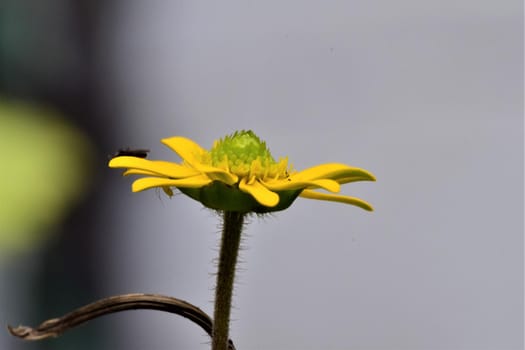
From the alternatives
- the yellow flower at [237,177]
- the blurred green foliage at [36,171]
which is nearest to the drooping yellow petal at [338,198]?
the yellow flower at [237,177]

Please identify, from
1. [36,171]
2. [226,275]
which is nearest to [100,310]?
[226,275]

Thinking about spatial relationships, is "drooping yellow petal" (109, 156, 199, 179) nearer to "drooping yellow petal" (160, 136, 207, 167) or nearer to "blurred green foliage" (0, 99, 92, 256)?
"drooping yellow petal" (160, 136, 207, 167)

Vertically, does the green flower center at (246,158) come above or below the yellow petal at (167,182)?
above

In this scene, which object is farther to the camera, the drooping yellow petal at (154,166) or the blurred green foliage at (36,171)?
the blurred green foliage at (36,171)

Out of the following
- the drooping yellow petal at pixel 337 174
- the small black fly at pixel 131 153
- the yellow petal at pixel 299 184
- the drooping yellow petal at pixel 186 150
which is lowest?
the yellow petal at pixel 299 184

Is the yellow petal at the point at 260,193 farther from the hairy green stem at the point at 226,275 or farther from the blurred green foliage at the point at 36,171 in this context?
the blurred green foliage at the point at 36,171

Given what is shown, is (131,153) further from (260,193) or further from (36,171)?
(36,171)

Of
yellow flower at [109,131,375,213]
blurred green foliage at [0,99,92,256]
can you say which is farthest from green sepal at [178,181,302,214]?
blurred green foliage at [0,99,92,256]
